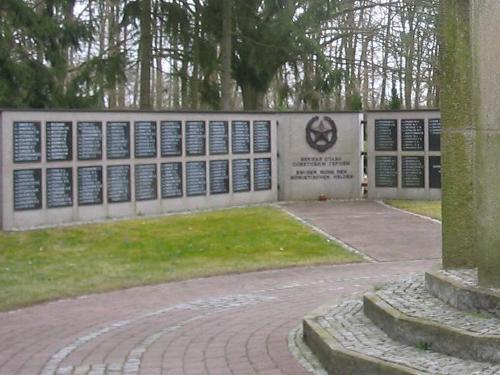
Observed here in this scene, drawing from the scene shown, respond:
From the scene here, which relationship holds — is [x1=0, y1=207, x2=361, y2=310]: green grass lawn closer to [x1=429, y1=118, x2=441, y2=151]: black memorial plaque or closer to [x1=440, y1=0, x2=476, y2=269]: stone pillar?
[x1=440, y1=0, x2=476, y2=269]: stone pillar

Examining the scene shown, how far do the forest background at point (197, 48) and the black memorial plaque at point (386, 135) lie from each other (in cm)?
266

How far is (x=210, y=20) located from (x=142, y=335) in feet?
56.1

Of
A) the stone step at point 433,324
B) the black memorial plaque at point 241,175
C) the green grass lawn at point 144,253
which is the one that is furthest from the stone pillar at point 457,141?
the black memorial plaque at point 241,175

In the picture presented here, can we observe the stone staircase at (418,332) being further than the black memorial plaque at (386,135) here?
No

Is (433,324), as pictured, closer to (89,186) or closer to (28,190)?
(28,190)

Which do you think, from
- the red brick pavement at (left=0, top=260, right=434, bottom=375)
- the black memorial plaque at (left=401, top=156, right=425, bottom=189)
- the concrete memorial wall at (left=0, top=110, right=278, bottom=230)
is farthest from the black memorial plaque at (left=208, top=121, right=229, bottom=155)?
the red brick pavement at (left=0, top=260, right=434, bottom=375)

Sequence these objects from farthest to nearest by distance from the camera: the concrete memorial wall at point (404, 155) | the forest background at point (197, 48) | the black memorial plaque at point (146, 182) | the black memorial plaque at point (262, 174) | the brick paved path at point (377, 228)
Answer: the forest background at point (197, 48), the concrete memorial wall at point (404, 155), the black memorial plaque at point (262, 174), the black memorial plaque at point (146, 182), the brick paved path at point (377, 228)

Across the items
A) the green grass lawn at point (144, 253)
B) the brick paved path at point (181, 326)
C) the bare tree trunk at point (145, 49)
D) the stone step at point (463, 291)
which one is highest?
the bare tree trunk at point (145, 49)

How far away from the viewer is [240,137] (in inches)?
718

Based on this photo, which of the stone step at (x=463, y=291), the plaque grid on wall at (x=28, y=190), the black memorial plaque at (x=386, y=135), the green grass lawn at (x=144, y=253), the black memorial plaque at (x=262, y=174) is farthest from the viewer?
the black memorial plaque at (x=386, y=135)

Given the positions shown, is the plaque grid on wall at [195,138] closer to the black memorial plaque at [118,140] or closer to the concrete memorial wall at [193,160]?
the concrete memorial wall at [193,160]

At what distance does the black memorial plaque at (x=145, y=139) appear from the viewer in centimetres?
1631

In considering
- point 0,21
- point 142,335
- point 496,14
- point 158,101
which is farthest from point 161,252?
point 158,101

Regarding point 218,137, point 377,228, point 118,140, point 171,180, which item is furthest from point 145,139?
point 377,228
